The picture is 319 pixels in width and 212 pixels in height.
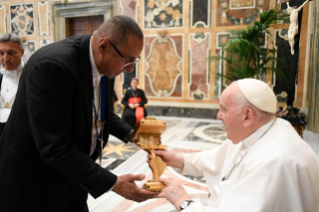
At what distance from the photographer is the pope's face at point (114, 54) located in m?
1.58

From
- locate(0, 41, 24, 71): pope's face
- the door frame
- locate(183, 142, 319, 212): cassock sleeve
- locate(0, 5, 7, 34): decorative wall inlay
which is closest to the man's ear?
locate(183, 142, 319, 212): cassock sleeve

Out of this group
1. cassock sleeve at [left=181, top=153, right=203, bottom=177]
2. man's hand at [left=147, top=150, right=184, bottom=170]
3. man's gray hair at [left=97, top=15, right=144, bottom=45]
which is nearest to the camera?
man's gray hair at [left=97, top=15, right=144, bottom=45]

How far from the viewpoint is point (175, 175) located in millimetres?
3955

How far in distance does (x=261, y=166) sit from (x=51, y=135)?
1129 millimetres

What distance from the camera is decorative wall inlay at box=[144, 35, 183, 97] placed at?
911cm

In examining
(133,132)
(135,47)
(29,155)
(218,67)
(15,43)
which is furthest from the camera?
(218,67)

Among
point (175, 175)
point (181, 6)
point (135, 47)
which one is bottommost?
point (175, 175)

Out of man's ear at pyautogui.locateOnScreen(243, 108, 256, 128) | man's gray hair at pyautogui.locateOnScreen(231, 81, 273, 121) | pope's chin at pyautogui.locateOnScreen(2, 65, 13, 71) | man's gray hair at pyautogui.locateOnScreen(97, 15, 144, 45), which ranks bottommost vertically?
man's ear at pyautogui.locateOnScreen(243, 108, 256, 128)

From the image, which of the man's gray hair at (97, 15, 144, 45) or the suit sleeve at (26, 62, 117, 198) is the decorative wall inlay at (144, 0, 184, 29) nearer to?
the man's gray hair at (97, 15, 144, 45)

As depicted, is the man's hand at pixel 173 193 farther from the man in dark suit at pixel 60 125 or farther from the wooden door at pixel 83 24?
the wooden door at pixel 83 24

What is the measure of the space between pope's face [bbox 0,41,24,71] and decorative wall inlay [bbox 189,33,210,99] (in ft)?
21.8

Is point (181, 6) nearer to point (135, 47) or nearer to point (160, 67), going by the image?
point (160, 67)

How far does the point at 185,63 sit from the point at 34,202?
7920 millimetres

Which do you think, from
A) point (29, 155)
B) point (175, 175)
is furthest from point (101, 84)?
point (175, 175)
